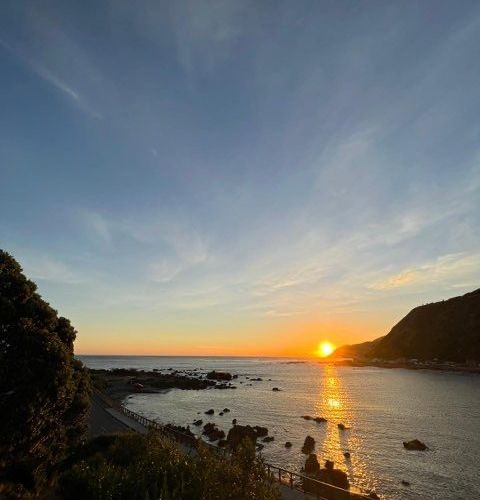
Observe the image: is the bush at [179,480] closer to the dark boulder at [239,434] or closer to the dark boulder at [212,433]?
the dark boulder at [239,434]

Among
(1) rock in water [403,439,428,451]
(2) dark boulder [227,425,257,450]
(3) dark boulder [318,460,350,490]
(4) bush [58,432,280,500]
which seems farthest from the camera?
(2) dark boulder [227,425,257,450]

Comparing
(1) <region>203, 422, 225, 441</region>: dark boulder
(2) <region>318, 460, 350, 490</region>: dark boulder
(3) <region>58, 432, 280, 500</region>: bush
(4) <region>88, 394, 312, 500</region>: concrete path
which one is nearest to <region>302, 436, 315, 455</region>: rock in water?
(1) <region>203, 422, 225, 441</region>: dark boulder

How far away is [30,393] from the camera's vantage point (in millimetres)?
17422

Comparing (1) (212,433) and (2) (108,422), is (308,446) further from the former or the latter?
(2) (108,422)

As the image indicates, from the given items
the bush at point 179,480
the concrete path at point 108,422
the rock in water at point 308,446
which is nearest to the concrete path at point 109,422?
the concrete path at point 108,422

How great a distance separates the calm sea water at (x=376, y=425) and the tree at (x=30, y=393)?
24.1 meters

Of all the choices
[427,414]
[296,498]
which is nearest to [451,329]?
[427,414]

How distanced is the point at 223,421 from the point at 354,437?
19286 mm

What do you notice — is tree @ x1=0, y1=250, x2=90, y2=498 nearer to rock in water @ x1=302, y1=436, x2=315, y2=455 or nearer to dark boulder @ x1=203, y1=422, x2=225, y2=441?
rock in water @ x1=302, y1=436, x2=315, y2=455

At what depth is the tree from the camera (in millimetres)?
17000

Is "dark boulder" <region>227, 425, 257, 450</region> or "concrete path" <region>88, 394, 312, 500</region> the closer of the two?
"concrete path" <region>88, 394, 312, 500</region>

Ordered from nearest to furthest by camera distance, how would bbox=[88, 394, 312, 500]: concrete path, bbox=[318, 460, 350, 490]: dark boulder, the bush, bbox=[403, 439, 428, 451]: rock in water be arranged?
the bush, bbox=[318, 460, 350, 490]: dark boulder, bbox=[88, 394, 312, 500]: concrete path, bbox=[403, 439, 428, 451]: rock in water

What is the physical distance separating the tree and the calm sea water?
24110 millimetres

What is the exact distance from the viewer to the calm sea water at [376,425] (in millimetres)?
35341
